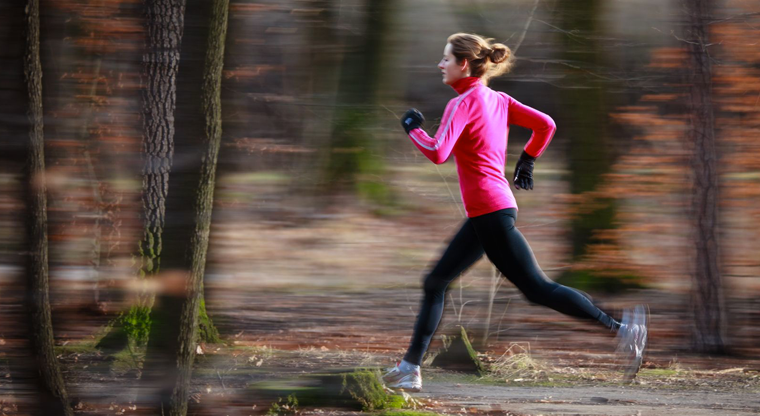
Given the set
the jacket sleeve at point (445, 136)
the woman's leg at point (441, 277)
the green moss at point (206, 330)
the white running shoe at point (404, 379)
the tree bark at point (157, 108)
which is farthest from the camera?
the green moss at point (206, 330)

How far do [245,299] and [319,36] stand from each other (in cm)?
327

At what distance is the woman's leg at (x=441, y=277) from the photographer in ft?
14.1

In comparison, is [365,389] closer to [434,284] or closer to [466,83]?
[434,284]

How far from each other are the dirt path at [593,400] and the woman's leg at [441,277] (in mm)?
989

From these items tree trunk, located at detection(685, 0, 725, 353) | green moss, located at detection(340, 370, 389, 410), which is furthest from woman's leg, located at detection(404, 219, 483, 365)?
tree trunk, located at detection(685, 0, 725, 353)

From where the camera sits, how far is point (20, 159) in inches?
152

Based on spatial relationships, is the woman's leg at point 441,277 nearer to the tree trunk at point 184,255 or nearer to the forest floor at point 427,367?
the forest floor at point 427,367

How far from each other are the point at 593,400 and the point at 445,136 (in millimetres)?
2614

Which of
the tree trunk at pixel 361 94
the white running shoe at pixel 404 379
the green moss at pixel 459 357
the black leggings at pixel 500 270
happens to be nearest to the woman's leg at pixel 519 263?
the black leggings at pixel 500 270

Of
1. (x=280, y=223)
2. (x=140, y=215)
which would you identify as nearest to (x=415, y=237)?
(x=280, y=223)

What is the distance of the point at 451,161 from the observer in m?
9.35

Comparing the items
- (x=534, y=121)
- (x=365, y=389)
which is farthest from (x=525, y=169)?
(x=365, y=389)

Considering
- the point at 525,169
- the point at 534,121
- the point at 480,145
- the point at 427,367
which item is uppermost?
the point at 534,121

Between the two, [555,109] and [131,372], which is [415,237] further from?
[131,372]
